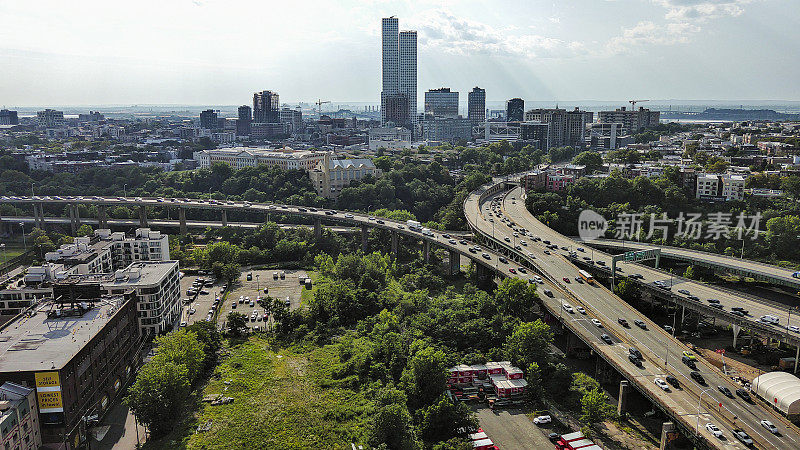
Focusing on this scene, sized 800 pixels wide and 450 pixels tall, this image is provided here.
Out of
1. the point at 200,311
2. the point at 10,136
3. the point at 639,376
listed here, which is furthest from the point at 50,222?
the point at 10,136

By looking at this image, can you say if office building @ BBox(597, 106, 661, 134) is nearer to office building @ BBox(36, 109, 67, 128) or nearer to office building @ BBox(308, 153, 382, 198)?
office building @ BBox(308, 153, 382, 198)

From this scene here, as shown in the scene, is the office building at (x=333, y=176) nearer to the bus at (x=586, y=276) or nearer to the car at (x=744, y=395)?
the bus at (x=586, y=276)

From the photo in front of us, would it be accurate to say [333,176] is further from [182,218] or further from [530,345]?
[530,345]

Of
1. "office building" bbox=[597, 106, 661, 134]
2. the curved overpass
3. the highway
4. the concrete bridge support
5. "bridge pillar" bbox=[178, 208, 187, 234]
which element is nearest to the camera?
the highway

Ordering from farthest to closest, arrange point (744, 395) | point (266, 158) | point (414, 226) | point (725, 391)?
point (266, 158) < point (414, 226) < point (725, 391) < point (744, 395)

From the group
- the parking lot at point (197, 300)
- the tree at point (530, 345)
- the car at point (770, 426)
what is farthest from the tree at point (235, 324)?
the car at point (770, 426)

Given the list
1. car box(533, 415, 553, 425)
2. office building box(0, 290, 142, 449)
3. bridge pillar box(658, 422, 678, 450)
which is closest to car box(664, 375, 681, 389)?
bridge pillar box(658, 422, 678, 450)

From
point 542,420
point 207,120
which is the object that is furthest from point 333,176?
point 207,120
